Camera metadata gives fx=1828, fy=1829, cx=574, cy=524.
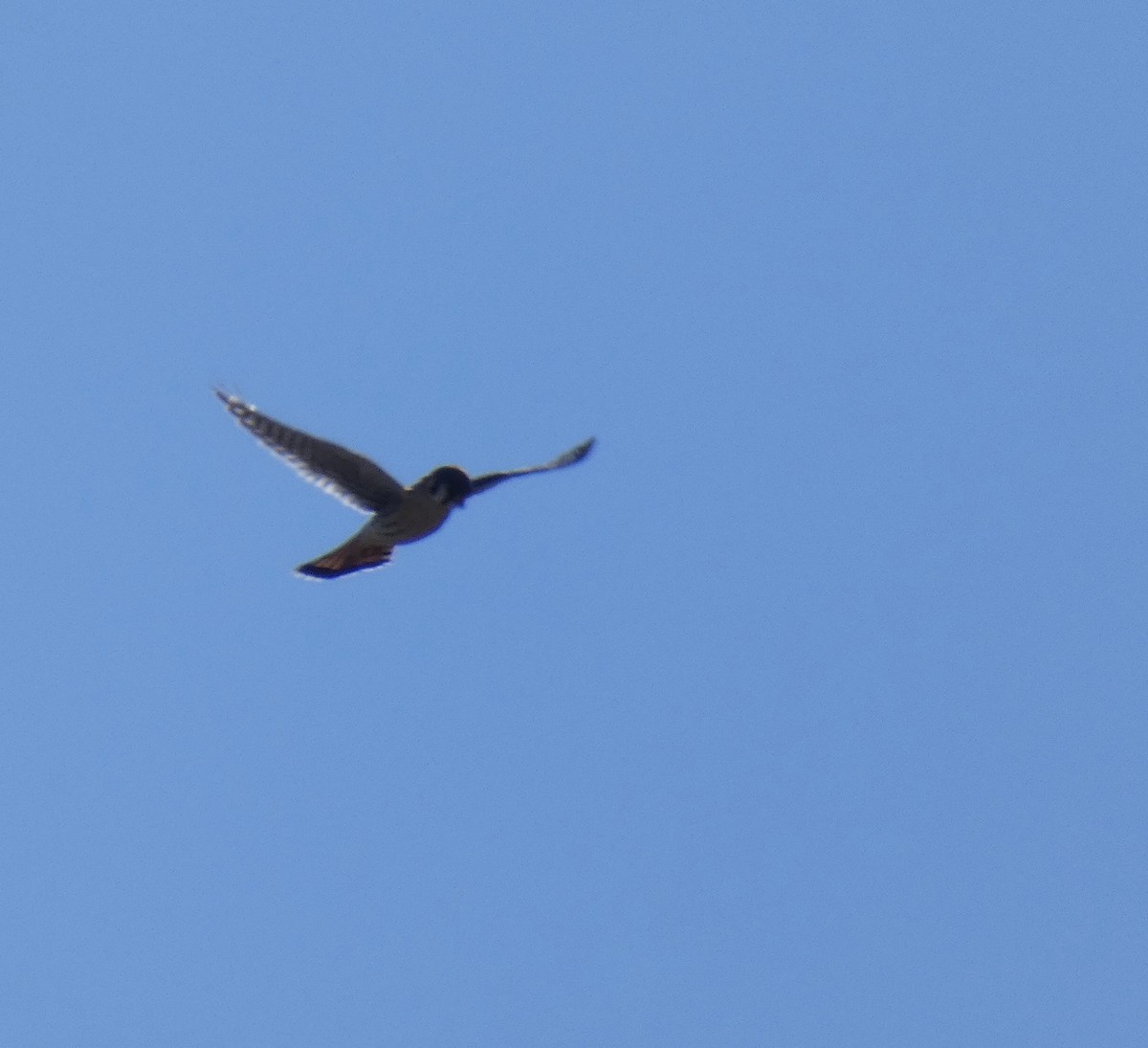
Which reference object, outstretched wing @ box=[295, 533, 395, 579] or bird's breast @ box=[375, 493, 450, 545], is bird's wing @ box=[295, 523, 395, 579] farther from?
bird's breast @ box=[375, 493, 450, 545]

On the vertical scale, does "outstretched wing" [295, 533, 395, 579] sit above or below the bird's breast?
below

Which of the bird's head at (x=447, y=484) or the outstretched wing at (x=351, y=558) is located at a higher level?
the bird's head at (x=447, y=484)

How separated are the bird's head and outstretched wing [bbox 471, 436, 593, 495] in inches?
15.8

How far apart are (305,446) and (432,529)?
144cm

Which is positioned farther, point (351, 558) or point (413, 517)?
point (351, 558)

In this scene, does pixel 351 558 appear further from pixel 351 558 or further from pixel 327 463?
pixel 327 463

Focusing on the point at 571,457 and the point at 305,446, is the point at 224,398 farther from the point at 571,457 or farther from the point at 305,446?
the point at 571,457

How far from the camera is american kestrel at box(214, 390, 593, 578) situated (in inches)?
645

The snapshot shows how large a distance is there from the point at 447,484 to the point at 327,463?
1.10 meters

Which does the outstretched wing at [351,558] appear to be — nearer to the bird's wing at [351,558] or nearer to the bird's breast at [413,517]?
the bird's wing at [351,558]

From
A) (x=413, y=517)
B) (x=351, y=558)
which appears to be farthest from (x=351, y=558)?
(x=413, y=517)

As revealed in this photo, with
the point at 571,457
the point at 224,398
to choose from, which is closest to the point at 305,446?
the point at 224,398

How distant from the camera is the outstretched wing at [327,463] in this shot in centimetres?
1628

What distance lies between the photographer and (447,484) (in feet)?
54.9
